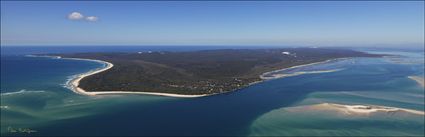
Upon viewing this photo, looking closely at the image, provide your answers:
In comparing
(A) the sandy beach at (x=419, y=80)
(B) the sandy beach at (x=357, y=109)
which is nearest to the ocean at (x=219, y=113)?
(B) the sandy beach at (x=357, y=109)

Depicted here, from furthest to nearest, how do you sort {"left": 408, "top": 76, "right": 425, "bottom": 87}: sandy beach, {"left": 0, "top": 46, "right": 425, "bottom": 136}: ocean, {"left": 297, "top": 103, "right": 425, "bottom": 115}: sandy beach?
{"left": 408, "top": 76, "right": 425, "bottom": 87}: sandy beach < {"left": 297, "top": 103, "right": 425, "bottom": 115}: sandy beach < {"left": 0, "top": 46, "right": 425, "bottom": 136}: ocean

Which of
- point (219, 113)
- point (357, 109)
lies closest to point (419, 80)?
point (357, 109)

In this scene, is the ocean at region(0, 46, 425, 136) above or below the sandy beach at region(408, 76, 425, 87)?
below

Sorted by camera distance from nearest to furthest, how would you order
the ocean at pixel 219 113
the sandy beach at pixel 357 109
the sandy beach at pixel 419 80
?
the ocean at pixel 219 113, the sandy beach at pixel 357 109, the sandy beach at pixel 419 80

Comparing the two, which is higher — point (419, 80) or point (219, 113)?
point (419, 80)

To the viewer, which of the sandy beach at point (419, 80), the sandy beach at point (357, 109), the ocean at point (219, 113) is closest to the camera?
the ocean at point (219, 113)

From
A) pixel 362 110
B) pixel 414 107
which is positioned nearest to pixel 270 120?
pixel 362 110

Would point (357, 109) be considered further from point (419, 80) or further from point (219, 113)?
point (419, 80)

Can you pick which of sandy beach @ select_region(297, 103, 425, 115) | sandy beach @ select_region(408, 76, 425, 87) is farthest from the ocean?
sandy beach @ select_region(408, 76, 425, 87)

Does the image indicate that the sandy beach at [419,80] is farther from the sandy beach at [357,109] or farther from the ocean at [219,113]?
the sandy beach at [357,109]

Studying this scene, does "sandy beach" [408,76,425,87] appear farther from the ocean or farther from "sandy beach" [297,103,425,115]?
"sandy beach" [297,103,425,115]

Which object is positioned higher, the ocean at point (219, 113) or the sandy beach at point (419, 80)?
the sandy beach at point (419, 80)
